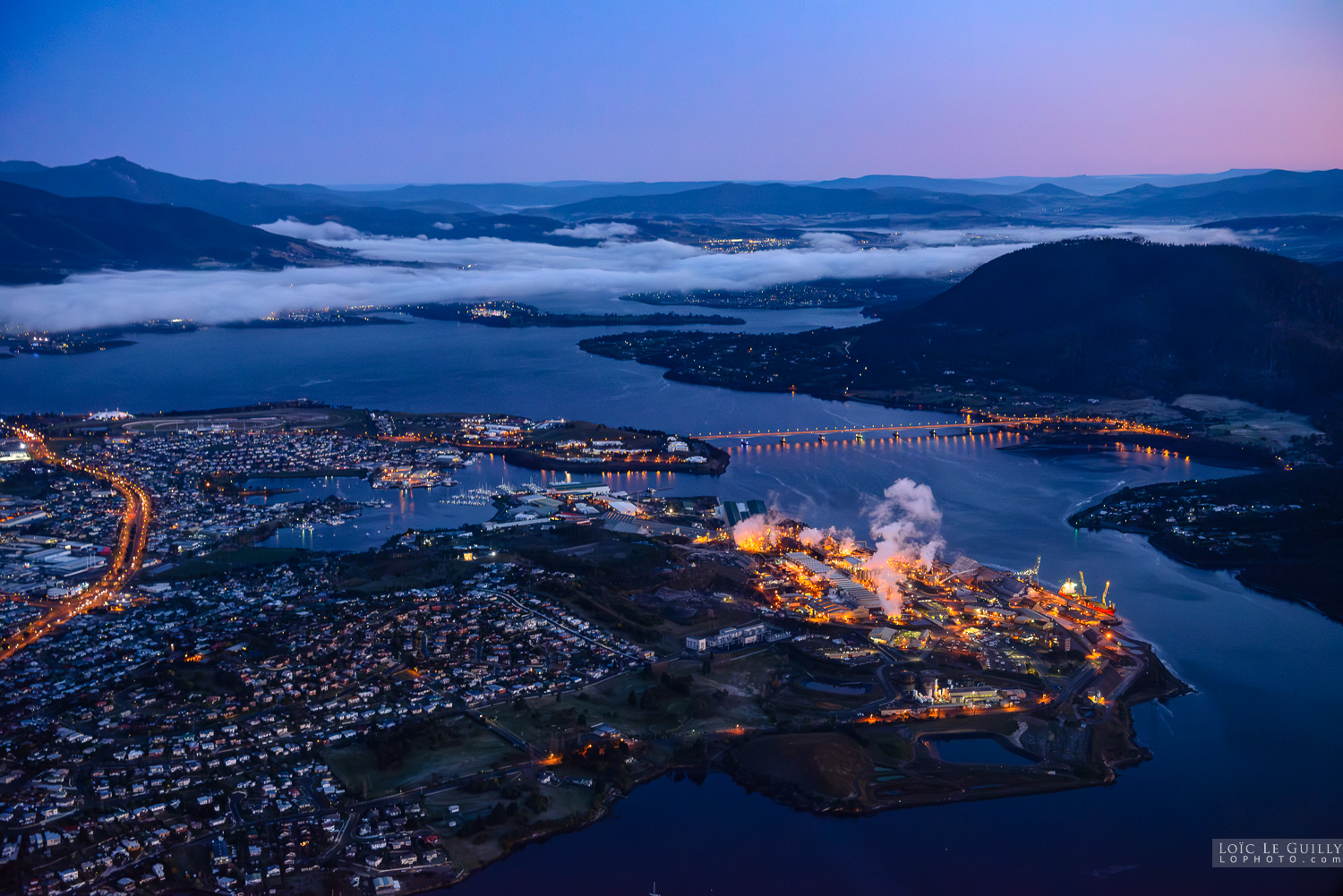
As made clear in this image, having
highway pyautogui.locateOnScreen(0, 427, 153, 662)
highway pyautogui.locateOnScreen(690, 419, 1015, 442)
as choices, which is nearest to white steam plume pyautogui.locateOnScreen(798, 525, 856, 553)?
highway pyautogui.locateOnScreen(690, 419, 1015, 442)

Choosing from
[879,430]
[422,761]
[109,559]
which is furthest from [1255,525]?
[109,559]

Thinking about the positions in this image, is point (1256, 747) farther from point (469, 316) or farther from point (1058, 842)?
point (469, 316)

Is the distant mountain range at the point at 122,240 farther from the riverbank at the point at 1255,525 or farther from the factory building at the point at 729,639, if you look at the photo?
the factory building at the point at 729,639

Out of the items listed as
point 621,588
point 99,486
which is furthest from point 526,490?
point 99,486

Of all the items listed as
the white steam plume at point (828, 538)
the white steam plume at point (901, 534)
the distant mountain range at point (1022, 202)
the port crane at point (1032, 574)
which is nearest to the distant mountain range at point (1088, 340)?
the white steam plume at point (901, 534)

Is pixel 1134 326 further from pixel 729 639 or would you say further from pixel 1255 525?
pixel 729 639

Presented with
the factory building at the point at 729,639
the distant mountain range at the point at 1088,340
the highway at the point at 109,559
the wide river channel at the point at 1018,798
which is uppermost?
the distant mountain range at the point at 1088,340

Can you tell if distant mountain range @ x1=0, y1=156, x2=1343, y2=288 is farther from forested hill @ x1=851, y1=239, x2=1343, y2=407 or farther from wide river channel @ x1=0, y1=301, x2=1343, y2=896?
wide river channel @ x1=0, y1=301, x2=1343, y2=896
